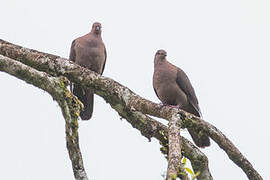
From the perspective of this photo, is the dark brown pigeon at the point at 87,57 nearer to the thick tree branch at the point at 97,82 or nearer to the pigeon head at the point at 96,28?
the pigeon head at the point at 96,28

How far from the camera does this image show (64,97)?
3.92 metres

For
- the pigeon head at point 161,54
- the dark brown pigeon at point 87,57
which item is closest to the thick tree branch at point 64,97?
the dark brown pigeon at point 87,57

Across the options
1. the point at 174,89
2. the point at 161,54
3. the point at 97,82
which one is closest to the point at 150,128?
the point at 97,82

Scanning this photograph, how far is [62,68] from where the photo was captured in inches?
186

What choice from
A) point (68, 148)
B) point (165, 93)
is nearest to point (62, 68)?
point (68, 148)

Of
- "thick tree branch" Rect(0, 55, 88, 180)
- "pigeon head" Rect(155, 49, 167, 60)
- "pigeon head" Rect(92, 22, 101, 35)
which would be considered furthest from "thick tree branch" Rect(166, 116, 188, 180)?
"pigeon head" Rect(92, 22, 101, 35)

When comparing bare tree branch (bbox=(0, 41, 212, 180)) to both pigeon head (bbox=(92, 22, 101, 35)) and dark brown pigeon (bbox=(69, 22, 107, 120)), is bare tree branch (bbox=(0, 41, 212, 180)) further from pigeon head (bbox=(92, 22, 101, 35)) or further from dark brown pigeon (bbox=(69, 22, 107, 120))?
pigeon head (bbox=(92, 22, 101, 35))

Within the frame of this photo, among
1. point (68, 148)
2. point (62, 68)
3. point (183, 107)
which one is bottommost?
point (68, 148)

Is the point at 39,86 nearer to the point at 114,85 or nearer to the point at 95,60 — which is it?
the point at 114,85

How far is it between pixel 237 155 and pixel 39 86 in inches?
76.0

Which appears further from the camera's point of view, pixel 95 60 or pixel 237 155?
pixel 95 60

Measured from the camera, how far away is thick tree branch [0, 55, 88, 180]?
348cm

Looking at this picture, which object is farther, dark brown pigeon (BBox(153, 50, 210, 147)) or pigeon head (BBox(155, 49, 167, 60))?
pigeon head (BBox(155, 49, 167, 60))

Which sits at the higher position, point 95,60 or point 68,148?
point 95,60
